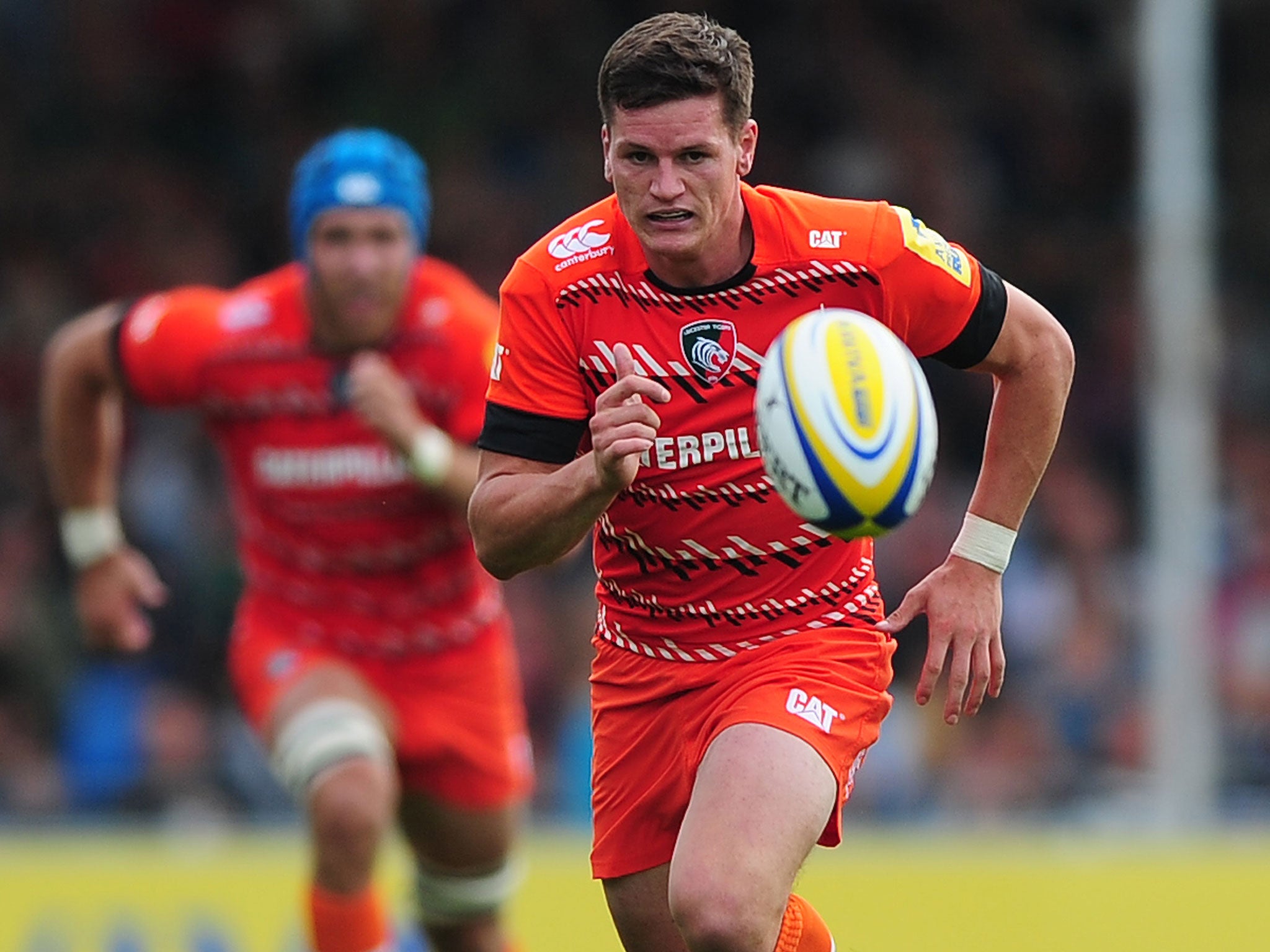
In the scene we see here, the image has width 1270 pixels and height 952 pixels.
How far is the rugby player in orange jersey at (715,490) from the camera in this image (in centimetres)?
431

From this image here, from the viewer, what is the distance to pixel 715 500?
459 centimetres

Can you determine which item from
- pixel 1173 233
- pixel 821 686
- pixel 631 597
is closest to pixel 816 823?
pixel 821 686

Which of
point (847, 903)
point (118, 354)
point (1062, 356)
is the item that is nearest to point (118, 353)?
point (118, 354)

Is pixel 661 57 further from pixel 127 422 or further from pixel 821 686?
pixel 127 422

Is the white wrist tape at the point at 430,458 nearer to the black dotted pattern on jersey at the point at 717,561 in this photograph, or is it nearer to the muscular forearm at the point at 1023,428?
the black dotted pattern on jersey at the point at 717,561

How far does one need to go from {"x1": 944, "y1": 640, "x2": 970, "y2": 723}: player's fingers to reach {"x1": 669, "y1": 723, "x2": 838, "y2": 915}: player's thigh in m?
0.28

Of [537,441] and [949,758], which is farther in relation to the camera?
[949,758]

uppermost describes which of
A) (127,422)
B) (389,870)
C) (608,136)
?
(608,136)

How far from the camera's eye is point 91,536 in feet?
22.4

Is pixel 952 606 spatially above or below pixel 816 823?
above

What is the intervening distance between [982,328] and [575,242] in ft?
2.97

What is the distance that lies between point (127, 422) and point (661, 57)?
299 inches

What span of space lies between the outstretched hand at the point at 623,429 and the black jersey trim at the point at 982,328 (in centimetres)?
86

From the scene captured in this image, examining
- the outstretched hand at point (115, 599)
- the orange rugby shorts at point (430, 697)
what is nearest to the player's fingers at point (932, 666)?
the orange rugby shorts at point (430, 697)
